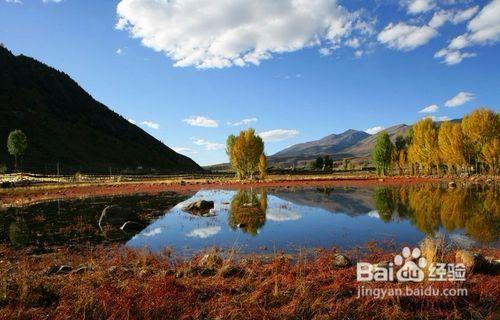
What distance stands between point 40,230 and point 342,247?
55.1 feet

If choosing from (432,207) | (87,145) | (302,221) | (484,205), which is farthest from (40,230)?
(87,145)

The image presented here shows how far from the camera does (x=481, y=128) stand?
71.4m

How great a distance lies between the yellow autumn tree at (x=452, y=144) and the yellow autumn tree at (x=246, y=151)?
119 ft

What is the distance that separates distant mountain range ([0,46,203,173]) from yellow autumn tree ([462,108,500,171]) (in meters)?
97.4

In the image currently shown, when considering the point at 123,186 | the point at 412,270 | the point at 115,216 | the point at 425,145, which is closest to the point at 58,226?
the point at 115,216

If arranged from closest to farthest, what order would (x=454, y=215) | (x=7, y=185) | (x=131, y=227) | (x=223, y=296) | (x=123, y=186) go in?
(x=223, y=296) → (x=131, y=227) → (x=454, y=215) → (x=7, y=185) → (x=123, y=186)

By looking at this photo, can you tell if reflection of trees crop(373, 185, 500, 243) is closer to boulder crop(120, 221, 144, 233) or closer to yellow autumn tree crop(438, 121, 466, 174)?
boulder crop(120, 221, 144, 233)

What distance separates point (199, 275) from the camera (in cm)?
1069

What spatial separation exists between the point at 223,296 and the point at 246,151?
66.1 metres

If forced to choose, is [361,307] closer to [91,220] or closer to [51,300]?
[51,300]

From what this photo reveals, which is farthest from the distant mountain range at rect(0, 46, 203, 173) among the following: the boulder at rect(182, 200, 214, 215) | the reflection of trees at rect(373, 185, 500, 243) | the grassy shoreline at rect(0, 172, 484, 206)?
the reflection of trees at rect(373, 185, 500, 243)

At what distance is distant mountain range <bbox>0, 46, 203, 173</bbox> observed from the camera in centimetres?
12862

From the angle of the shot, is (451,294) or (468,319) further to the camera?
(451,294)

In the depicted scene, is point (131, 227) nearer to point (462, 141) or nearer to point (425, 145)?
point (462, 141)
